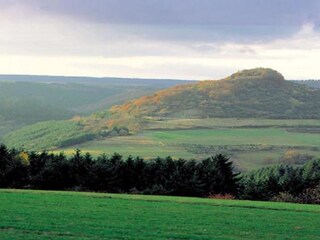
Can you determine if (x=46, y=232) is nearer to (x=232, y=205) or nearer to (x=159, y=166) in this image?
(x=232, y=205)

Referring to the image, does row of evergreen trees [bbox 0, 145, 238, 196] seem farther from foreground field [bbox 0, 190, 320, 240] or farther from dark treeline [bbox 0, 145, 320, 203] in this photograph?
foreground field [bbox 0, 190, 320, 240]

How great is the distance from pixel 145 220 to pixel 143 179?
2803cm

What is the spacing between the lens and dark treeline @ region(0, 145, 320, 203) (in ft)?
174

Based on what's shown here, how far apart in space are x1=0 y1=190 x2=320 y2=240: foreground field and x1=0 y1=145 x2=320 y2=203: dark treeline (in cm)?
1340

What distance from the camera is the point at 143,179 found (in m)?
56.4

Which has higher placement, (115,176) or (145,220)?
(145,220)

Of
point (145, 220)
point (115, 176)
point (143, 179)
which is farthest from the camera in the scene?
point (143, 179)

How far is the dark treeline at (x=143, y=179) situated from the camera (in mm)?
53094

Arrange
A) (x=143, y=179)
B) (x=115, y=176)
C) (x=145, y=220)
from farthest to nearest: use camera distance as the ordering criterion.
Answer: (x=143, y=179), (x=115, y=176), (x=145, y=220)

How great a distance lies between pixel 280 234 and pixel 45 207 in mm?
13198

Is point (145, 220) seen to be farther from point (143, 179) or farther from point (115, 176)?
point (143, 179)

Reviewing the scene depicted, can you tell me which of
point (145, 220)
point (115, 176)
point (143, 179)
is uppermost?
point (145, 220)

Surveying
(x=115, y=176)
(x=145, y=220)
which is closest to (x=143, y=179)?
(x=115, y=176)

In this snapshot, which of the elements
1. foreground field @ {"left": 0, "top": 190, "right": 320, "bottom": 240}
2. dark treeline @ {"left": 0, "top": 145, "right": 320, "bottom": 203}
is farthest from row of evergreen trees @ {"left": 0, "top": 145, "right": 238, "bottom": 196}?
foreground field @ {"left": 0, "top": 190, "right": 320, "bottom": 240}
